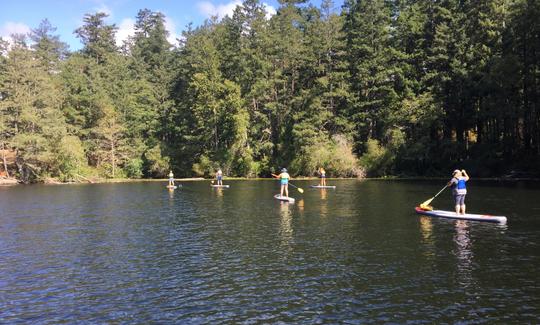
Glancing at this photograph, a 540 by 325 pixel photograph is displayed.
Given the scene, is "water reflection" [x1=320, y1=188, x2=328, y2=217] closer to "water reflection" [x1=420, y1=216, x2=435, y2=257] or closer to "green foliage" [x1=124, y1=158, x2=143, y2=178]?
"water reflection" [x1=420, y1=216, x2=435, y2=257]

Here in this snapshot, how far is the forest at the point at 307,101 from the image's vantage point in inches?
2432

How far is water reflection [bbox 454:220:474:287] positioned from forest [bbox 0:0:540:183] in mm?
39322

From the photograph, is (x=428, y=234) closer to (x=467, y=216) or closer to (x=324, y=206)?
(x=467, y=216)

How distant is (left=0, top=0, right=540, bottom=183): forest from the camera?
61.8m

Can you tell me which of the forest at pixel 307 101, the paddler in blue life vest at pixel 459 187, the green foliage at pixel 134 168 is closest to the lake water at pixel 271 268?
the paddler in blue life vest at pixel 459 187

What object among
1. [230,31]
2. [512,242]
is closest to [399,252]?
[512,242]

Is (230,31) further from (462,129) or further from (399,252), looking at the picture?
(399,252)

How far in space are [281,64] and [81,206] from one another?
173 ft

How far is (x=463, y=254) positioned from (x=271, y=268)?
7.40 meters

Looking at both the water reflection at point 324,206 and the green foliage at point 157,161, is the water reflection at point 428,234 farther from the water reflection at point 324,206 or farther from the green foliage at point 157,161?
the green foliage at point 157,161

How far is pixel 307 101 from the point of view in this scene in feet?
252


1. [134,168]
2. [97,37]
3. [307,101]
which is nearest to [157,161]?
[134,168]

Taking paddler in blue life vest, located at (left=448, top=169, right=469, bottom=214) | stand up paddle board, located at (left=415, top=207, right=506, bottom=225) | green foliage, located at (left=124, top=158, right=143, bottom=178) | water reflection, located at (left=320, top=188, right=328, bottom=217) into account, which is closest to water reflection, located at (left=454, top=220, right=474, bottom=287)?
stand up paddle board, located at (left=415, top=207, right=506, bottom=225)

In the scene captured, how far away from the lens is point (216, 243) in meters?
20.4
